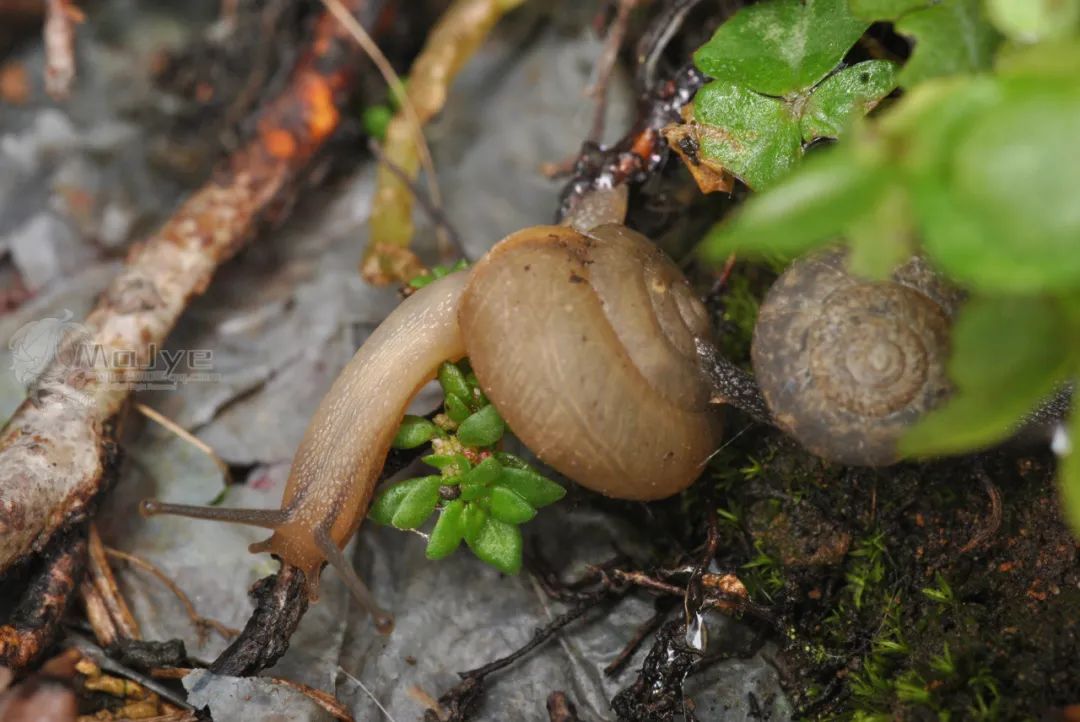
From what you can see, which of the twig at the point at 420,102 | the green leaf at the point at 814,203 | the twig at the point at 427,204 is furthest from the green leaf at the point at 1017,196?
the twig at the point at 420,102

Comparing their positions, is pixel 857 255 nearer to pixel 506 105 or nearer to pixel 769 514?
pixel 769 514

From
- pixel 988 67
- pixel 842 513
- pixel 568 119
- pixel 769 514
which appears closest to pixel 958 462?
pixel 842 513

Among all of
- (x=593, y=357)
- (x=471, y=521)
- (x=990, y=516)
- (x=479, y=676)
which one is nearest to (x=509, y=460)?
(x=471, y=521)

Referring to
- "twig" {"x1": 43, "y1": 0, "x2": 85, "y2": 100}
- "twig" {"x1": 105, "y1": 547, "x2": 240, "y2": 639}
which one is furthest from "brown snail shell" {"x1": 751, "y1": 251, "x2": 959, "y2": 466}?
"twig" {"x1": 43, "y1": 0, "x2": 85, "y2": 100}

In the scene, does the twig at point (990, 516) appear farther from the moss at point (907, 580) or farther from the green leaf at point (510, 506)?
the green leaf at point (510, 506)

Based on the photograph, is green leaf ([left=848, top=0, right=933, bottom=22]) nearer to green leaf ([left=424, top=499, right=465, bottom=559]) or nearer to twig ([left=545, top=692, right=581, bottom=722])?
green leaf ([left=424, top=499, right=465, bottom=559])
